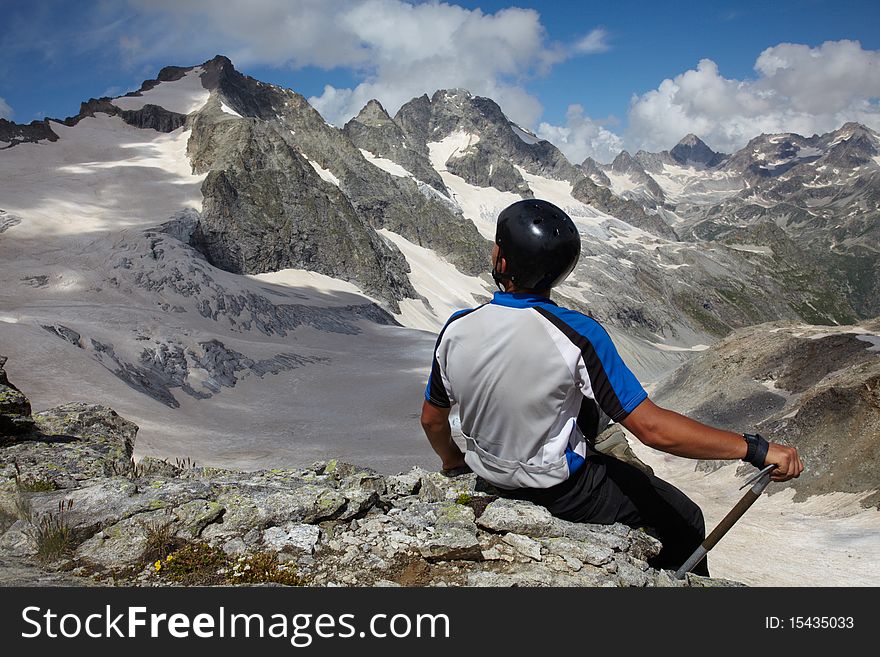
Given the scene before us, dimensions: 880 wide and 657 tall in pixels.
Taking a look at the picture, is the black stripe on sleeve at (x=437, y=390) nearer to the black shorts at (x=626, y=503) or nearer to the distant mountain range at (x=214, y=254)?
the black shorts at (x=626, y=503)

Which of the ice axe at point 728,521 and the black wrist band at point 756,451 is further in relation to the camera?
the ice axe at point 728,521

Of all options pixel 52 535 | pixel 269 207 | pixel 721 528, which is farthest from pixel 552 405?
pixel 269 207

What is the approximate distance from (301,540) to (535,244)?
281cm

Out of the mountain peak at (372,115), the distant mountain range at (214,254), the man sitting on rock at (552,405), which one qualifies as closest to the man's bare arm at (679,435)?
the man sitting on rock at (552,405)

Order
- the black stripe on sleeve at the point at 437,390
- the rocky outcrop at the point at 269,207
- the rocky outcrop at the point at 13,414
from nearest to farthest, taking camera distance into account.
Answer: the black stripe on sleeve at the point at 437,390 → the rocky outcrop at the point at 13,414 → the rocky outcrop at the point at 269,207

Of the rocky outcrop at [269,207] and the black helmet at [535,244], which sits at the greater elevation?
the rocky outcrop at [269,207]

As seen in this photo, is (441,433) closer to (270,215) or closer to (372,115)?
(270,215)

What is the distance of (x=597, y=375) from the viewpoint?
3.75 m

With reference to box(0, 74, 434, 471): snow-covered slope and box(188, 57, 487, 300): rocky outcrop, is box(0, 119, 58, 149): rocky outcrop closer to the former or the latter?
box(0, 74, 434, 471): snow-covered slope

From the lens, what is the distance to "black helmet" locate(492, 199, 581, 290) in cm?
405

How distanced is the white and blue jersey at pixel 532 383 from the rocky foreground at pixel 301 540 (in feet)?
1.83

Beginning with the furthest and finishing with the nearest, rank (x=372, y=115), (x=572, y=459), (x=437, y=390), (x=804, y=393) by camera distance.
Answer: (x=372, y=115) < (x=804, y=393) < (x=437, y=390) < (x=572, y=459)

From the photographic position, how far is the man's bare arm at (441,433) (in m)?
4.61

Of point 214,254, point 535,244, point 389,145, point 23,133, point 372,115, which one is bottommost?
point 535,244
